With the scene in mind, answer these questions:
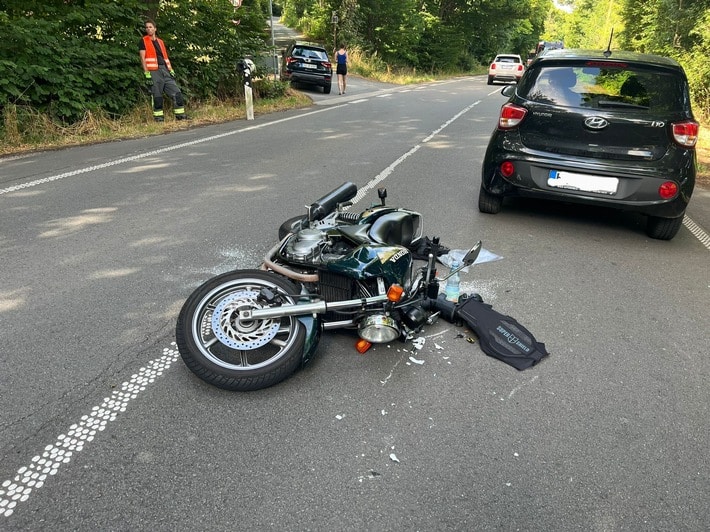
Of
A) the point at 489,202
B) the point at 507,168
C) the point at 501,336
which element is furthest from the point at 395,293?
the point at 489,202

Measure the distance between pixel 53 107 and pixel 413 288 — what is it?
911cm

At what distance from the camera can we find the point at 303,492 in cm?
217

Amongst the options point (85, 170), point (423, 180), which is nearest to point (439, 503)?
point (423, 180)

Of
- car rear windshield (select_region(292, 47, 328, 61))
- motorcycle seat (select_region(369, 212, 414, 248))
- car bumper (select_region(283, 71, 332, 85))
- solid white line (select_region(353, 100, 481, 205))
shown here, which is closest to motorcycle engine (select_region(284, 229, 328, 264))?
motorcycle seat (select_region(369, 212, 414, 248))

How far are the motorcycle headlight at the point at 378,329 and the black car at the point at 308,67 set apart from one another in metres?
17.7

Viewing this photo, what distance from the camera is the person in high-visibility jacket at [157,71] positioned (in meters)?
10.7

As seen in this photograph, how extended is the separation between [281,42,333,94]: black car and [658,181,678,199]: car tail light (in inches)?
Answer: 641

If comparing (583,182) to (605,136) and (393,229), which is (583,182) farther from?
(393,229)

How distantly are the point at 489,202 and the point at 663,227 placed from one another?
173 centimetres

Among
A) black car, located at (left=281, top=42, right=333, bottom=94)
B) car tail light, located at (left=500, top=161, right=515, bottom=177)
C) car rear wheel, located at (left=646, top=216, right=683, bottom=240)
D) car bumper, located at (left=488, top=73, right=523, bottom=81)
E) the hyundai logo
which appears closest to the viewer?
the hyundai logo

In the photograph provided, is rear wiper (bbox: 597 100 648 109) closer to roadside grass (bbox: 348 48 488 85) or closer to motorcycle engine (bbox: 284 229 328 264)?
motorcycle engine (bbox: 284 229 328 264)

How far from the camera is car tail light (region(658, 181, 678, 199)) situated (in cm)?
480

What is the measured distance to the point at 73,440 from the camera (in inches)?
94.4

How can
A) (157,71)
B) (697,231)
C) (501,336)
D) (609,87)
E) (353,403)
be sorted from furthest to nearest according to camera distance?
1. (157,71)
2. (697,231)
3. (609,87)
4. (501,336)
5. (353,403)
